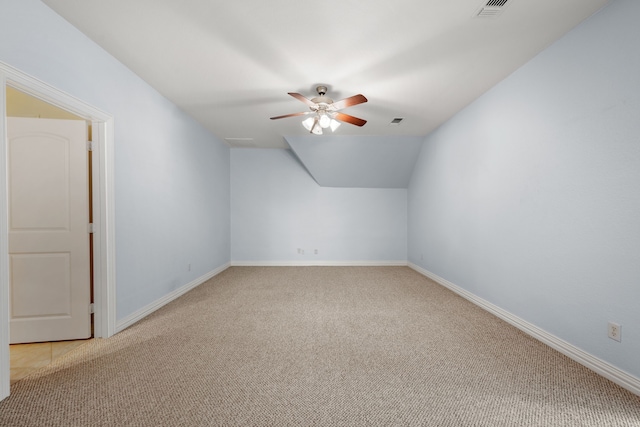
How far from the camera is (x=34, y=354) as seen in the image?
2111 millimetres

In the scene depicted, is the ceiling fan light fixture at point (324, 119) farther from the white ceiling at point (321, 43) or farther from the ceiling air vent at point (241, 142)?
the ceiling air vent at point (241, 142)

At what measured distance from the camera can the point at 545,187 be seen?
90.1 inches

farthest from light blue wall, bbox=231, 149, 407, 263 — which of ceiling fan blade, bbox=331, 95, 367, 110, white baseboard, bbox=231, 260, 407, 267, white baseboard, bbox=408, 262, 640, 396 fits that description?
ceiling fan blade, bbox=331, 95, 367, 110

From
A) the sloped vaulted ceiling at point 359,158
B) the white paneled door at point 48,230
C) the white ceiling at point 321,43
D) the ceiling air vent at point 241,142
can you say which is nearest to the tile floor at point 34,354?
the white paneled door at point 48,230

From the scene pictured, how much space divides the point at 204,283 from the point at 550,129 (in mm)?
4759

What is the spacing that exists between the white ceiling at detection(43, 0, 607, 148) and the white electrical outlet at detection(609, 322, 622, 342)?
221 cm

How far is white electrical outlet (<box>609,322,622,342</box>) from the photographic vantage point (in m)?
1.72

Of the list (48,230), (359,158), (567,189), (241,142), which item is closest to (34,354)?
(48,230)

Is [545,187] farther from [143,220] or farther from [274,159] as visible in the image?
[274,159]

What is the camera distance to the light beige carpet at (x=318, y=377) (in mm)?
1439

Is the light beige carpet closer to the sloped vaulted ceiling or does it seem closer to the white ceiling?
the white ceiling

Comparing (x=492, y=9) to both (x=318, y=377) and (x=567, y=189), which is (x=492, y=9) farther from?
(x=318, y=377)

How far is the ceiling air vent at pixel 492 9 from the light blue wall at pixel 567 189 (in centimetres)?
74

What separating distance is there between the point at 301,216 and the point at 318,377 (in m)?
4.10
